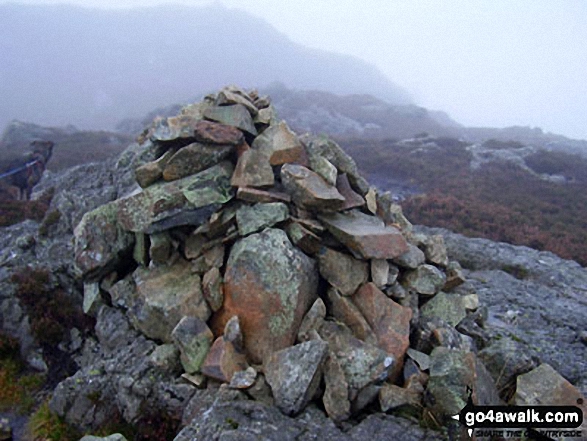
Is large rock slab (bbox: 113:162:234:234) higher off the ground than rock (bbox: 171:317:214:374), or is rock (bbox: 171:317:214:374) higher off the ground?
large rock slab (bbox: 113:162:234:234)

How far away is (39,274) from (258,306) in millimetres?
6744

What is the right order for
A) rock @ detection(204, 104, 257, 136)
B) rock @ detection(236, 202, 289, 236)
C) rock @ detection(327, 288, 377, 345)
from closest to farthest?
rock @ detection(327, 288, 377, 345) → rock @ detection(236, 202, 289, 236) → rock @ detection(204, 104, 257, 136)

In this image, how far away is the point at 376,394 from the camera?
591 cm

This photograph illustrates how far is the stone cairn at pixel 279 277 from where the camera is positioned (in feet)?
19.5

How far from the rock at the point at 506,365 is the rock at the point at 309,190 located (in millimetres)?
3854

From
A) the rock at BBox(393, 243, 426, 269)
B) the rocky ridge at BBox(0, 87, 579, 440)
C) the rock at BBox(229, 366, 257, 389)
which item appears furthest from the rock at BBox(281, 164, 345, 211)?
the rock at BBox(229, 366, 257, 389)

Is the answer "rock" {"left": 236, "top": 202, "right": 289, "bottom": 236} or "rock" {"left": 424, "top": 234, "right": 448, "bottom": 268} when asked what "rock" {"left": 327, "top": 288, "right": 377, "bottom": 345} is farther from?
"rock" {"left": 424, "top": 234, "right": 448, "bottom": 268}

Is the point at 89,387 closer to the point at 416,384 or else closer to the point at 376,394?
the point at 376,394

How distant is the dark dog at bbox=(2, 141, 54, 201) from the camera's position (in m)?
20.6

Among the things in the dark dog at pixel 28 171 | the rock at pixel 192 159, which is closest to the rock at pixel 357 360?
the rock at pixel 192 159

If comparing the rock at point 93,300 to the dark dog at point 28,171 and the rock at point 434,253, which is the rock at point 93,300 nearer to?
the rock at point 434,253

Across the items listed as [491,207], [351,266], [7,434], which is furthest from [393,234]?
[491,207]

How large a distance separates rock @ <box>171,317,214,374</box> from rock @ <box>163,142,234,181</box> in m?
3.11

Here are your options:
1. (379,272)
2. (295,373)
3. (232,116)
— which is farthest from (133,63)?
(295,373)
